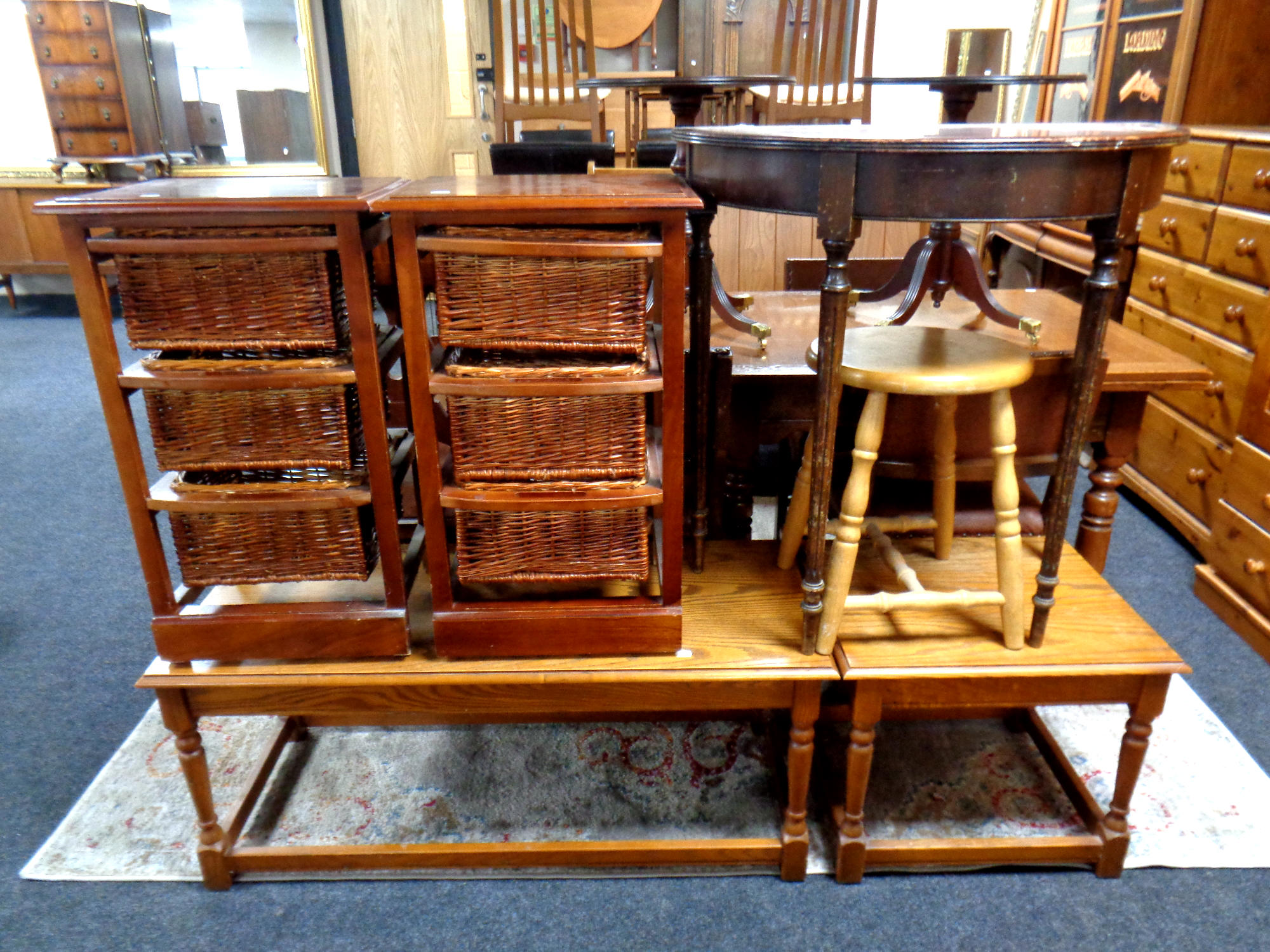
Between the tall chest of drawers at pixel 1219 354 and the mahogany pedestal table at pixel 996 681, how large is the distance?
936 mm

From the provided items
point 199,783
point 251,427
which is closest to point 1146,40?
point 251,427

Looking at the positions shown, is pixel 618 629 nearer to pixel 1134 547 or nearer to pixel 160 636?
pixel 160 636

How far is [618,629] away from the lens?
146cm

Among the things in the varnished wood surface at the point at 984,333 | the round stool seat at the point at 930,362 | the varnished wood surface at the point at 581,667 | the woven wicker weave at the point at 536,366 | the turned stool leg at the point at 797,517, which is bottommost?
the varnished wood surface at the point at 581,667

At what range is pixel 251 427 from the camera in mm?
1347

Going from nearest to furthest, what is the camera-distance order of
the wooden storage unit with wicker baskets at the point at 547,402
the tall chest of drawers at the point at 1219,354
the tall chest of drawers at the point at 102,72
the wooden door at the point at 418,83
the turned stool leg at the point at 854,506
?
the wooden storage unit with wicker baskets at the point at 547,402, the turned stool leg at the point at 854,506, the tall chest of drawers at the point at 1219,354, the tall chest of drawers at the point at 102,72, the wooden door at the point at 418,83

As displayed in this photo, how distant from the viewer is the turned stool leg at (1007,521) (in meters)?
1.42

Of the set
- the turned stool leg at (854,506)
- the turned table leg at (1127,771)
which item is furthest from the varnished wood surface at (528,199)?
the turned table leg at (1127,771)

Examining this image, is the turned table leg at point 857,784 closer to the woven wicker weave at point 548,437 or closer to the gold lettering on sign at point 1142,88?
the woven wicker weave at point 548,437

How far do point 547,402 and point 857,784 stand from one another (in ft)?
2.64

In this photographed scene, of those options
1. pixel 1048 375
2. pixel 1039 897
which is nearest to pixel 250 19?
pixel 1048 375

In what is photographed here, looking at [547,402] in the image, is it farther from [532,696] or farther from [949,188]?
[949,188]

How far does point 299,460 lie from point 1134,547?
238 centimetres

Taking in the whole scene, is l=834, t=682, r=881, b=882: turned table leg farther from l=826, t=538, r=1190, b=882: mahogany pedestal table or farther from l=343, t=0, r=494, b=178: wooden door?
l=343, t=0, r=494, b=178: wooden door
